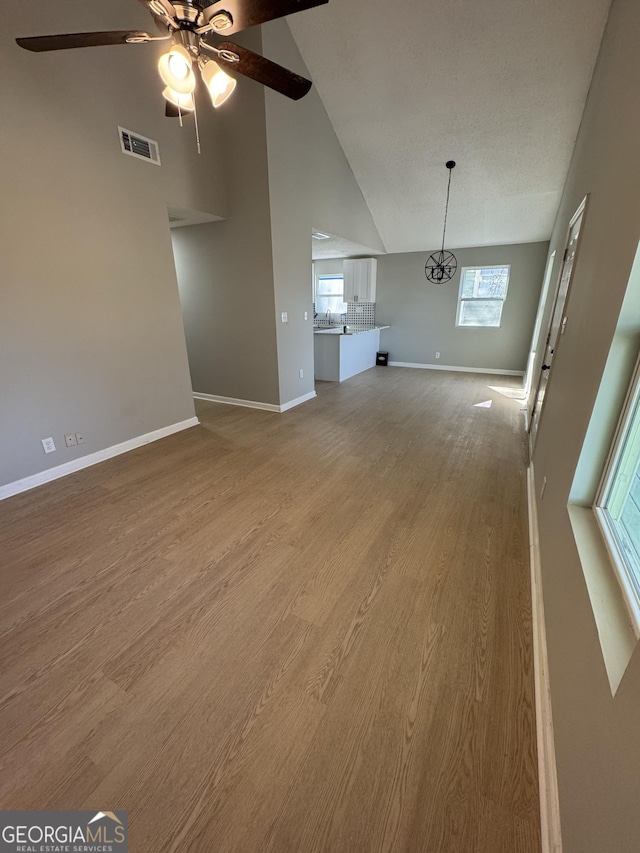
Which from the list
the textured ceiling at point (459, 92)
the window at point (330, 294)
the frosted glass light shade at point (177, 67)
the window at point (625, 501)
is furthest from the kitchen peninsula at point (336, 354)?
the window at point (625, 501)

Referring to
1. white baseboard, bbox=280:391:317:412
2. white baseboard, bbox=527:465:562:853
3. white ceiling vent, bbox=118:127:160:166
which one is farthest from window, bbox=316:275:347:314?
white baseboard, bbox=527:465:562:853

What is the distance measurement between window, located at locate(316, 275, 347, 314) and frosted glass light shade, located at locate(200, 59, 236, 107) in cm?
626

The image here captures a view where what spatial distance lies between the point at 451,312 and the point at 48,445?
6.95 meters

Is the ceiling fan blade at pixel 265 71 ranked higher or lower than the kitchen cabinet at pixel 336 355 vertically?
higher

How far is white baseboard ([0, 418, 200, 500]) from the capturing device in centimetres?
269

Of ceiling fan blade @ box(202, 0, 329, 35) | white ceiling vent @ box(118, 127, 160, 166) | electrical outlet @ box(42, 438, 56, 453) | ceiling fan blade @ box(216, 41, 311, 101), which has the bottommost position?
electrical outlet @ box(42, 438, 56, 453)

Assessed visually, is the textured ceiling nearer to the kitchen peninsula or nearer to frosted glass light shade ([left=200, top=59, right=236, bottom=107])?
the kitchen peninsula

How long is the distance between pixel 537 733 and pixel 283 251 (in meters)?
4.48

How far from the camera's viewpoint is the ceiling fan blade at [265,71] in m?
1.79

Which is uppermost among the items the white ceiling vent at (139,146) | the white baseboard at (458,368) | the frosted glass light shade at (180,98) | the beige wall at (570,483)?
the white ceiling vent at (139,146)

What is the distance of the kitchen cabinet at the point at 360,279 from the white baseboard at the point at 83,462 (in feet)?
16.8

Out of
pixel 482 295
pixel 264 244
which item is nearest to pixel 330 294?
pixel 482 295

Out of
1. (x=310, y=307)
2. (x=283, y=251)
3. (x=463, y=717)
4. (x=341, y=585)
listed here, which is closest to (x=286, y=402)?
(x=310, y=307)

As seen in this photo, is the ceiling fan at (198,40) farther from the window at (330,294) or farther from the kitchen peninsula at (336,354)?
the window at (330,294)
